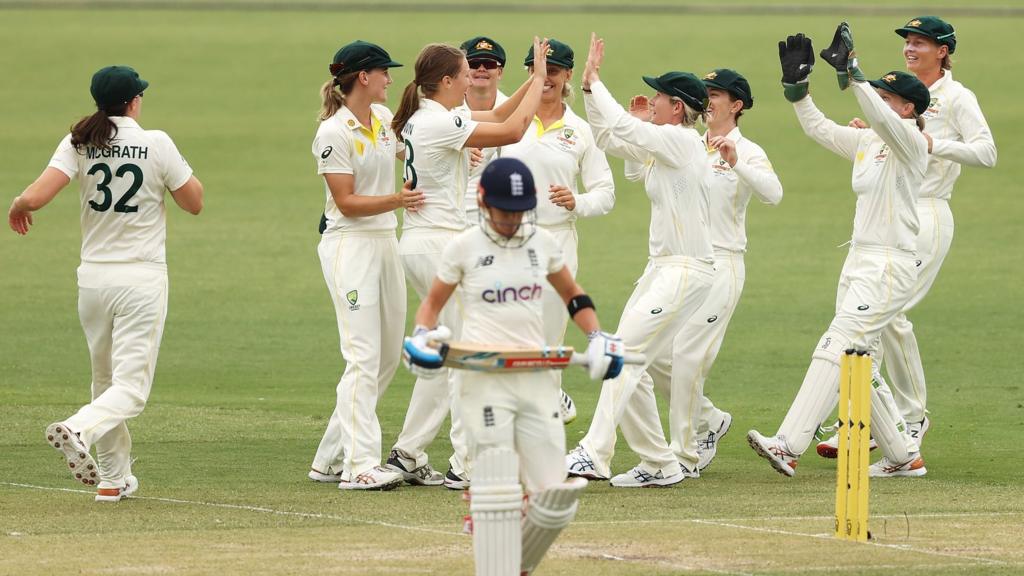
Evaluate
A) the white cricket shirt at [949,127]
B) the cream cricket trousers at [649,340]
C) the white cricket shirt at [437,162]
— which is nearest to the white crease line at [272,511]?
the cream cricket trousers at [649,340]

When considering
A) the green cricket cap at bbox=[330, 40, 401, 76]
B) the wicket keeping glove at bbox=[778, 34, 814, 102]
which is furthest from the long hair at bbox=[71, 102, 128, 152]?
the wicket keeping glove at bbox=[778, 34, 814, 102]

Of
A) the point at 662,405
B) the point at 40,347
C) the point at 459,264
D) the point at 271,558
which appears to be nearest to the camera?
the point at 459,264

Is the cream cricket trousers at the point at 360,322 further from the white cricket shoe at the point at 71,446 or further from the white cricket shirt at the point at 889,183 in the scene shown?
the white cricket shirt at the point at 889,183

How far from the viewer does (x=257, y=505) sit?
916cm

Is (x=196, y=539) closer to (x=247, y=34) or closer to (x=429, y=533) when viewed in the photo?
(x=429, y=533)

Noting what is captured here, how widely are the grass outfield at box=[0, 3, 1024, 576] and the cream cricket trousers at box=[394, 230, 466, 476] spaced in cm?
31

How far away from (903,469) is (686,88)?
106 inches

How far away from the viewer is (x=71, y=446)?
8.77 metres

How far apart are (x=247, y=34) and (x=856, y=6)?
49.1 feet

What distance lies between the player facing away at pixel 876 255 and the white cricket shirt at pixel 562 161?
126 cm

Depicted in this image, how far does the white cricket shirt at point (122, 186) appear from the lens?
9219 millimetres

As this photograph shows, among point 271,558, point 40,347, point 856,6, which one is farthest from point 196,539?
point 856,6

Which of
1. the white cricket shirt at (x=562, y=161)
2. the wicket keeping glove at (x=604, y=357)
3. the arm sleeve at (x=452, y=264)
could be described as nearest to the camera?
the wicket keeping glove at (x=604, y=357)

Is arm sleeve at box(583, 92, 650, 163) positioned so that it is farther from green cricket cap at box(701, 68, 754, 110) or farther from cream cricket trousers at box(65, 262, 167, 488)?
cream cricket trousers at box(65, 262, 167, 488)
